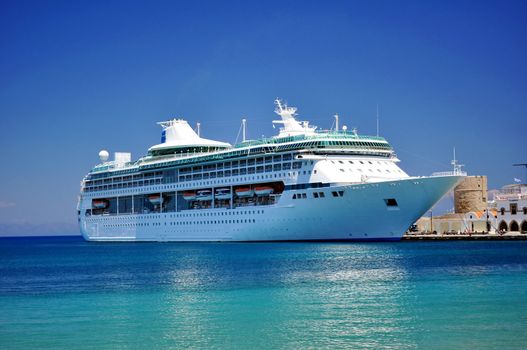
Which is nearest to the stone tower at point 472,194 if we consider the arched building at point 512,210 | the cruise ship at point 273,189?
the arched building at point 512,210

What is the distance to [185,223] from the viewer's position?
68.9 m

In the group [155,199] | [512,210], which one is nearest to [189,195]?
[155,199]

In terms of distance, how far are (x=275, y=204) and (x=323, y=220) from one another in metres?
4.86

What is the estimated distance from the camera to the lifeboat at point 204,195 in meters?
66.5

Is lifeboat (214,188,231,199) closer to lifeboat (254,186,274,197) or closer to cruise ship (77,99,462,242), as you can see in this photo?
cruise ship (77,99,462,242)

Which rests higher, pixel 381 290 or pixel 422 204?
pixel 422 204

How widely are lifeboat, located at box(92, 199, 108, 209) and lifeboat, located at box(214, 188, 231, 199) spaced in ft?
72.9

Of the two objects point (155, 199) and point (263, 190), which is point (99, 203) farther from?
point (263, 190)

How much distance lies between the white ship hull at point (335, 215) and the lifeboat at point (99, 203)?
19943 mm

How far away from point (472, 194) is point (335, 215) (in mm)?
37967

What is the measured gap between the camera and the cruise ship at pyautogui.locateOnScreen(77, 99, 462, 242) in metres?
52.2

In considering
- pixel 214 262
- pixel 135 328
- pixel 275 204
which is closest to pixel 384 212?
pixel 275 204

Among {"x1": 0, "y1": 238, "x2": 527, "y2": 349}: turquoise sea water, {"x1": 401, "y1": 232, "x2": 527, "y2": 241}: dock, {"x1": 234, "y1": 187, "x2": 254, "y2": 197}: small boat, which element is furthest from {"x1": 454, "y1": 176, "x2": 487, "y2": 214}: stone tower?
{"x1": 0, "y1": 238, "x2": 527, "y2": 349}: turquoise sea water

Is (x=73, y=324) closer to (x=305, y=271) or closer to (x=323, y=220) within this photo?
(x=305, y=271)
